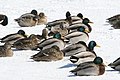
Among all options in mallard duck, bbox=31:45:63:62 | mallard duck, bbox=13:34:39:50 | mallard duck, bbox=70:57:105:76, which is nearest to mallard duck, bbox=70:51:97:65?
mallard duck, bbox=70:57:105:76

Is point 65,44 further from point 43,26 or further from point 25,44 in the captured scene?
point 43,26

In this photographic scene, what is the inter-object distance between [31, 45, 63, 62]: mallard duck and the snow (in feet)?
0.51

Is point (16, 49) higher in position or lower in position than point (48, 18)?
lower

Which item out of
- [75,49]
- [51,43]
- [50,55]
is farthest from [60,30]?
[50,55]

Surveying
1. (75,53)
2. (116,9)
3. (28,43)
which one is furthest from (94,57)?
(116,9)

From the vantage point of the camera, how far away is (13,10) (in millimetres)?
25297

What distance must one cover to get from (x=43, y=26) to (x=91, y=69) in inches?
351

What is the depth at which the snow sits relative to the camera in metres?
12.6


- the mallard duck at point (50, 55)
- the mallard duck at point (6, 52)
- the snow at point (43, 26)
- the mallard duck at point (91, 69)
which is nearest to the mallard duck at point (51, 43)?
the snow at point (43, 26)

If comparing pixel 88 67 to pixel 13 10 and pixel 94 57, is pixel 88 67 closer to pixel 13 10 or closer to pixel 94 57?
pixel 94 57

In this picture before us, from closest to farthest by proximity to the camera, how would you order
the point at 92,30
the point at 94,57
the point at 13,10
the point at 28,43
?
the point at 94,57 < the point at 28,43 < the point at 92,30 < the point at 13,10

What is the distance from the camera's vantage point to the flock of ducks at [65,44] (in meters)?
12.8

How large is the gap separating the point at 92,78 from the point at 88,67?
0.28 metres

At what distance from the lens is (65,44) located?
16.2 meters
